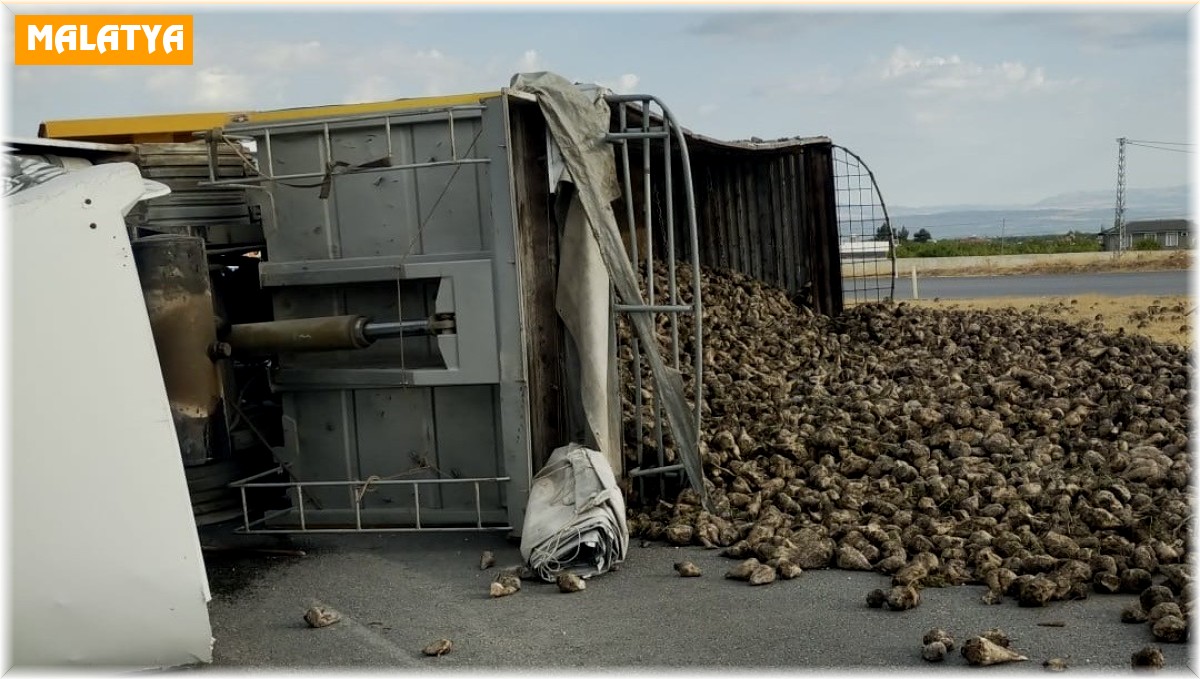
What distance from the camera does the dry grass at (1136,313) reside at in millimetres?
12930

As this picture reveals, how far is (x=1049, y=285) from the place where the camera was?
79.2ft

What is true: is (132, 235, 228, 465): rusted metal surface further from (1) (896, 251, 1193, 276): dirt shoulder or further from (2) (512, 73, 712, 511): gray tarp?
(1) (896, 251, 1193, 276): dirt shoulder

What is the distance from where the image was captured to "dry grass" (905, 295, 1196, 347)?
509 inches

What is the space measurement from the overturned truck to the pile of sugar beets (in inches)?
26.4

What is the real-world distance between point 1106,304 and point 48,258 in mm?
15098

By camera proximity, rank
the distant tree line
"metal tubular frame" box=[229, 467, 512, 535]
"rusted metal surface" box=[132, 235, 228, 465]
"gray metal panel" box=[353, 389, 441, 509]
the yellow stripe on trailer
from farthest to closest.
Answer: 1. the distant tree line
2. the yellow stripe on trailer
3. "gray metal panel" box=[353, 389, 441, 509]
4. "metal tubular frame" box=[229, 467, 512, 535]
5. "rusted metal surface" box=[132, 235, 228, 465]

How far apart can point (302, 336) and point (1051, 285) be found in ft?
68.1

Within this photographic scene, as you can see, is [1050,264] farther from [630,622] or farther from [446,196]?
[630,622]

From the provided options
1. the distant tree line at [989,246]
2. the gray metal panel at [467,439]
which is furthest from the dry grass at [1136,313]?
the distant tree line at [989,246]

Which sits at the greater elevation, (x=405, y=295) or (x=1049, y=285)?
(x=405, y=295)

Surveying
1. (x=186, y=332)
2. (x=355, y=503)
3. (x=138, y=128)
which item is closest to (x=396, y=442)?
(x=355, y=503)

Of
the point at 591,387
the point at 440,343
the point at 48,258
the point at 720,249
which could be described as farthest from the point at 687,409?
the point at 720,249

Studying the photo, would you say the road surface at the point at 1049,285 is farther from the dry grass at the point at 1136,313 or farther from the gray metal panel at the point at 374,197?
the gray metal panel at the point at 374,197

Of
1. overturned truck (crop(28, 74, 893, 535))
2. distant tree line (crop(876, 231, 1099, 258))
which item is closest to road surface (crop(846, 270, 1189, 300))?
distant tree line (crop(876, 231, 1099, 258))
